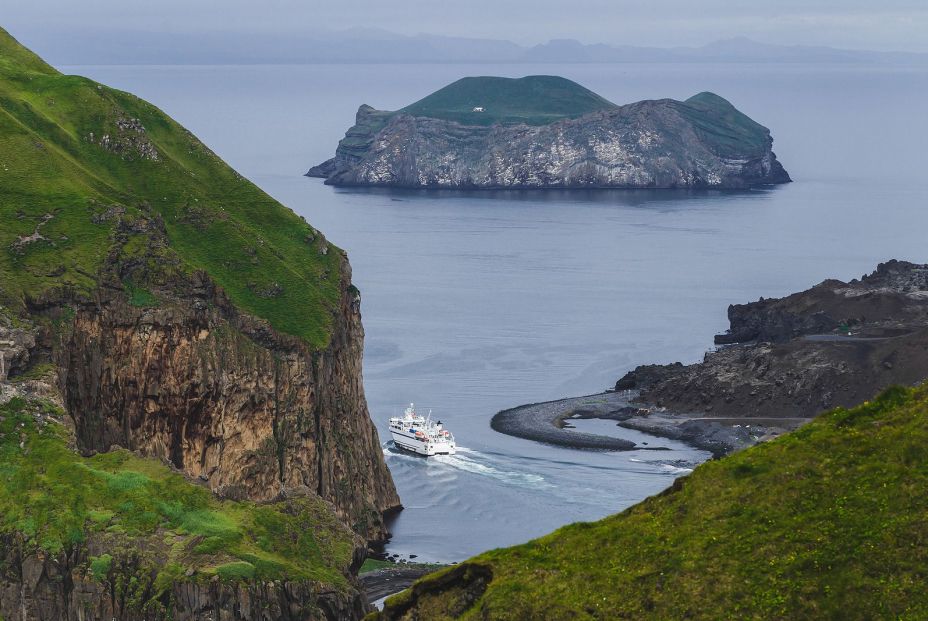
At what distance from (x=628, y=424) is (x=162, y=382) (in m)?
71.0

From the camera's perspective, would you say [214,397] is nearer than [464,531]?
Yes

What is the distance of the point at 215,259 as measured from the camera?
121 metres

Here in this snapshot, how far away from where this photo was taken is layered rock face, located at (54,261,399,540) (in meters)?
107

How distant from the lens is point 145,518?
295ft

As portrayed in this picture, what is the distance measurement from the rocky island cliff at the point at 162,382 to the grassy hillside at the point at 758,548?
26.4 meters

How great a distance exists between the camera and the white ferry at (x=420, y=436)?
495 feet

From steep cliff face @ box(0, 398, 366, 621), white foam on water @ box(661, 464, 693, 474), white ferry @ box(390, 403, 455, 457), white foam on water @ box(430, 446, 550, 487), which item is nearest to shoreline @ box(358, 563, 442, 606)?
steep cliff face @ box(0, 398, 366, 621)

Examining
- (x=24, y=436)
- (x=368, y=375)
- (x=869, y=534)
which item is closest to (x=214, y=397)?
(x=24, y=436)

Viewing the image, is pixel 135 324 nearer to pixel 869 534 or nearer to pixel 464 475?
pixel 464 475

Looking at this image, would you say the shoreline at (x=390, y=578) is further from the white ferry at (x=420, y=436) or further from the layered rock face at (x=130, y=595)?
the white ferry at (x=420, y=436)

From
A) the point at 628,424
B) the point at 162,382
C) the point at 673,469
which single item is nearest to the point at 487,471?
the point at 673,469

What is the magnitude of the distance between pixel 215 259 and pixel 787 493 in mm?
66998

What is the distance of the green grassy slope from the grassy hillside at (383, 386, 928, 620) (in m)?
53.6

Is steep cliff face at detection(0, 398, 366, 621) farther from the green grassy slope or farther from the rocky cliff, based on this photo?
the rocky cliff
